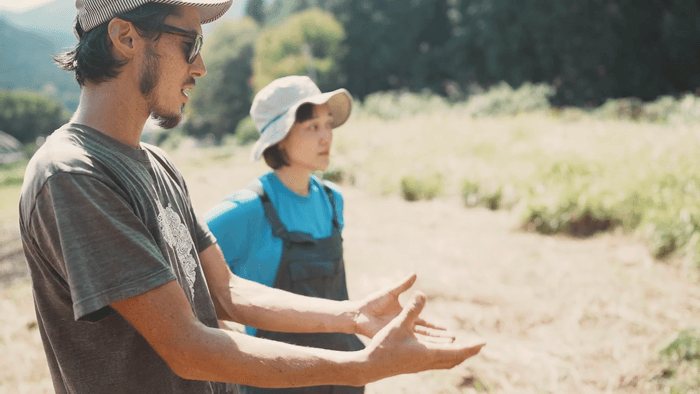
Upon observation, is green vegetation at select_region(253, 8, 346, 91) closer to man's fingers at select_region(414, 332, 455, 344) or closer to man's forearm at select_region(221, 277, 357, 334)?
man's forearm at select_region(221, 277, 357, 334)

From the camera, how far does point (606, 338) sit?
14.6 ft

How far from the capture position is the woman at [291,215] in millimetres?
2418

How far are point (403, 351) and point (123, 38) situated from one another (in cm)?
104

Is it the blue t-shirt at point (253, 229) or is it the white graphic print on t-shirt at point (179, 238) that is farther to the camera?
the blue t-shirt at point (253, 229)

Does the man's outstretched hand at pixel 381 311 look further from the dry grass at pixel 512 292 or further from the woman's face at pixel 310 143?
the dry grass at pixel 512 292

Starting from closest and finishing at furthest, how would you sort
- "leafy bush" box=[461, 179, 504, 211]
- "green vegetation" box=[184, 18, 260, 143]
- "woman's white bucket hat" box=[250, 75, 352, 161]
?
"woman's white bucket hat" box=[250, 75, 352, 161]
"leafy bush" box=[461, 179, 504, 211]
"green vegetation" box=[184, 18, 260, 143]

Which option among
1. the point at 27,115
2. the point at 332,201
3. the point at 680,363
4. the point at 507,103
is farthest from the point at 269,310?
the point at 27,115

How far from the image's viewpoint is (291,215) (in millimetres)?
2584

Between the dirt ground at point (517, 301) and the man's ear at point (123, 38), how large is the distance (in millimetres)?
3046

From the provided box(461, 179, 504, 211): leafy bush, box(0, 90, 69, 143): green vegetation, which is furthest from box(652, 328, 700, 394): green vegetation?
box(0, 90, 69, 143): green vegetation

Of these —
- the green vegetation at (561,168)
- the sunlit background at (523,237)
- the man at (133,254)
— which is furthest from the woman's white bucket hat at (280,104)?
the green vegetation at (561,168)

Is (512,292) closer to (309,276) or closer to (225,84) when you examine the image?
(309,276)

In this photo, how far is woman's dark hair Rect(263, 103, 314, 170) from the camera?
2859mm

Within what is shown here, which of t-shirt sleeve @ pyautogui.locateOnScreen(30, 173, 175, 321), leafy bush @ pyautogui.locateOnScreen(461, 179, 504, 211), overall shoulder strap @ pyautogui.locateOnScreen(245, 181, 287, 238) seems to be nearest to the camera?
t-shirt sleeve @ pyautogui.locateOnScreen(30, 173, 175, 321)
